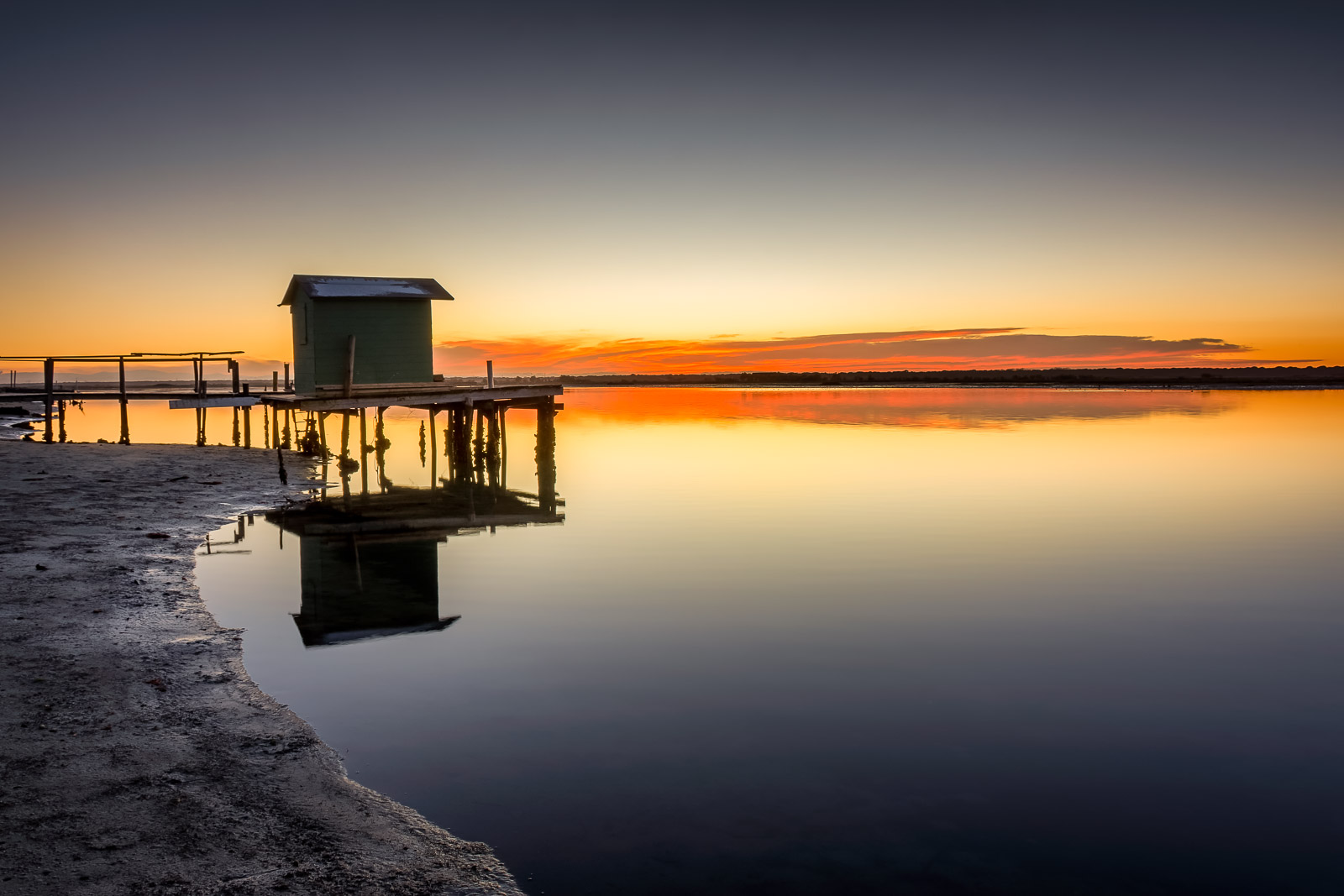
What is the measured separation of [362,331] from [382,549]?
1029 cm

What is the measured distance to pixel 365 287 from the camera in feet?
79.8

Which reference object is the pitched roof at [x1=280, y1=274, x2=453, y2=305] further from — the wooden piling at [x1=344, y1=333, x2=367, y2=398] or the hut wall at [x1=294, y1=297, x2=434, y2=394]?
the wooden piling at [x1=344, y1=333, x2=367, y2=398]

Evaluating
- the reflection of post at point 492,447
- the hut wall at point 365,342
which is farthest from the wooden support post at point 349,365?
the reflection of post at point 492,447

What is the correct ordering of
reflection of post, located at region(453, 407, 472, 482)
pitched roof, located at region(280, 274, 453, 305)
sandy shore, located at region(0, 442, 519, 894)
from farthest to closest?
reflection of post, located at region(453, 407, 472, 482), pitched roof, located at region(280, 274, 453, 305), sandy shore, located at region(0, 442, 519, 894)

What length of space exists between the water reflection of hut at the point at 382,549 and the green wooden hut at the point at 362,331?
3.46 meters

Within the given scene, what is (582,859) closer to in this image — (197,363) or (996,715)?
(996,715)

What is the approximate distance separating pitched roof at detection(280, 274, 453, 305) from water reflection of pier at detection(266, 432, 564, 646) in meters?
5.50

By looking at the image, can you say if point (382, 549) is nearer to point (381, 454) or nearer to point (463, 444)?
point (463, 444)

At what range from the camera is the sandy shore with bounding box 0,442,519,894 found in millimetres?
4734

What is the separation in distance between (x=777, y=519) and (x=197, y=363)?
91.1 feet

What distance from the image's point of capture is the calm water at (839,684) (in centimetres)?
569

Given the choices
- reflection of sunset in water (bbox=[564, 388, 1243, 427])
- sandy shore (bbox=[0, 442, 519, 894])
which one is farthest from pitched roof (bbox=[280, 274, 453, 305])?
reflection of sunset in water (bbox=[564, 388, 1243, 427])

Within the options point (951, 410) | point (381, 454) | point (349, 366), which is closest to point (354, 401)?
point (349, 366)

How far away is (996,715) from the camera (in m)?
8.09
